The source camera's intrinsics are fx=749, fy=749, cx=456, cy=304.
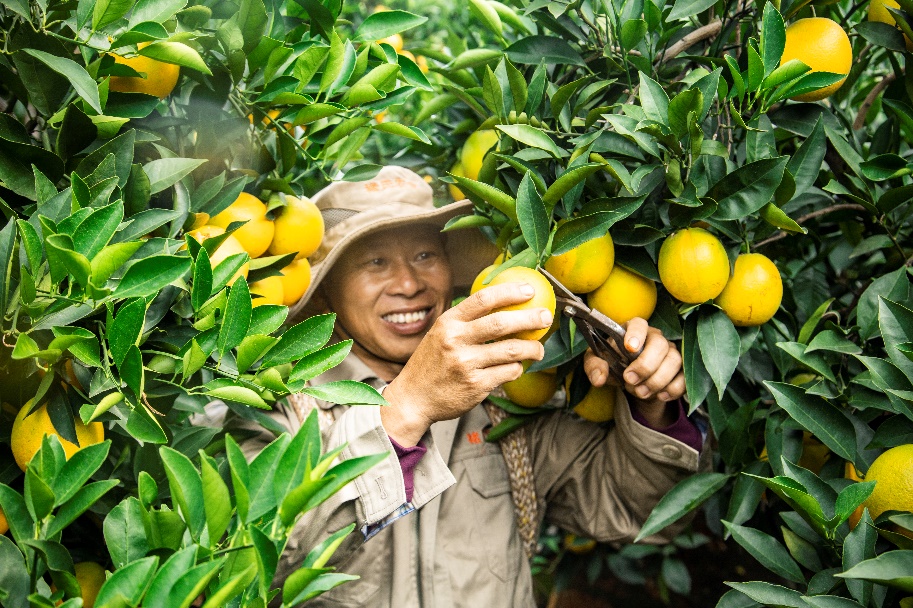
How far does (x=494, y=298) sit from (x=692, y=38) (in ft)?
1.73

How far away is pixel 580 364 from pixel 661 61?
0.50 m

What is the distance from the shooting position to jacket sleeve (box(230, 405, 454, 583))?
1.08 metres

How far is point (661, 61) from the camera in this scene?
3.63 ft

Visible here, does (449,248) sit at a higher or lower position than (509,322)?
lower

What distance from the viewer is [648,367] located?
3.63 ft

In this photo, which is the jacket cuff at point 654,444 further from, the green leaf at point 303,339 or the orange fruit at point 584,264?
the green leaf at point 303,339

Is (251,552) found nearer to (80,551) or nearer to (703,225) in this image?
(80,551)

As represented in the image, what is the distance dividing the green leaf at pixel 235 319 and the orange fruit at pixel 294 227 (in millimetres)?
399

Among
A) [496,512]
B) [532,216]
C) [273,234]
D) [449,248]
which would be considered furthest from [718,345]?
[449,248]

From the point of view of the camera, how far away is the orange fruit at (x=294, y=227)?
1.11 meters

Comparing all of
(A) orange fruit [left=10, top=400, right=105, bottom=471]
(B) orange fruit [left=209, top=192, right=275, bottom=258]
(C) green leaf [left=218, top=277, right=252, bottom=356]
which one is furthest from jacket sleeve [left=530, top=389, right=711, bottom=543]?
(A) orange fruit [left=10, top=400, right=105, bottom=471]

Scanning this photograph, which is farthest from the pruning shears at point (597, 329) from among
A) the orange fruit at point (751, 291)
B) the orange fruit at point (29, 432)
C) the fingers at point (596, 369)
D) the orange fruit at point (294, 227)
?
the orange fruit at point (29, 432)

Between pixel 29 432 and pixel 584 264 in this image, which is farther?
pixel 584 264

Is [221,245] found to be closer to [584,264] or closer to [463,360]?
[463,360]
